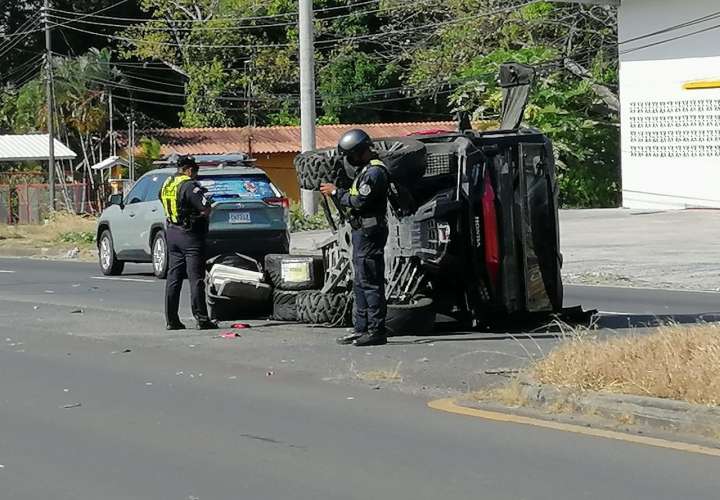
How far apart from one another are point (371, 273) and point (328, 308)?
155 centimetres

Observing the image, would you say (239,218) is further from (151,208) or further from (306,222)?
(306,222)

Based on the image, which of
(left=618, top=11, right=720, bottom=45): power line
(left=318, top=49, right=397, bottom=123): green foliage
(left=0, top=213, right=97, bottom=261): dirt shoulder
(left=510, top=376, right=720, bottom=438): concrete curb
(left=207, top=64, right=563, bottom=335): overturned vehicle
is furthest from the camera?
(left=318, top=49, right=397, bottom=123): green foliage

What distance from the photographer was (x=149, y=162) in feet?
145

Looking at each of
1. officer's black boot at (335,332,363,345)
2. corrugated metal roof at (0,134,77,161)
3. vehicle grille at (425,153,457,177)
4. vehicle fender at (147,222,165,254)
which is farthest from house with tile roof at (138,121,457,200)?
officer's black boot at (335,332,363,345)

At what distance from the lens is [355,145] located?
35.9 ft

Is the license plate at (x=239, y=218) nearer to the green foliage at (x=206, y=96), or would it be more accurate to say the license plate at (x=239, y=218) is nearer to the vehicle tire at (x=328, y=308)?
the vehicle tire at (x=328, y=308)

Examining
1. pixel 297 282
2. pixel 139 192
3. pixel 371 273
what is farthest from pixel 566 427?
pixel 139 192

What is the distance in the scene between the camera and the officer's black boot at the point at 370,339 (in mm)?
11109

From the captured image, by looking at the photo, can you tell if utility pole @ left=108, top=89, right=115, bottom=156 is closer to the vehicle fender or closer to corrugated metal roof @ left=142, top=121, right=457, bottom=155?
corrugated metal roof @ left=142, top=121, right=457, bottom=155

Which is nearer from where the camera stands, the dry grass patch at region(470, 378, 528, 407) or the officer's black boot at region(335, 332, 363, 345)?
the dry grass patch at region(470, 378, 528, 407)

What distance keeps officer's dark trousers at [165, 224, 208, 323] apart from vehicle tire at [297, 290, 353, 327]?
1.03m

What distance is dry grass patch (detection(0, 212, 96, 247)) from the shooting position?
3188cm

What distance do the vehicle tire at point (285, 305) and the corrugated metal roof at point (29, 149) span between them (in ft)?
104

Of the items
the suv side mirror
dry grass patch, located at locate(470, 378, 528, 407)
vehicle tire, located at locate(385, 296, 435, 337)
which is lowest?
dry grass patch, located at locate(470, 378, 528, 407)
